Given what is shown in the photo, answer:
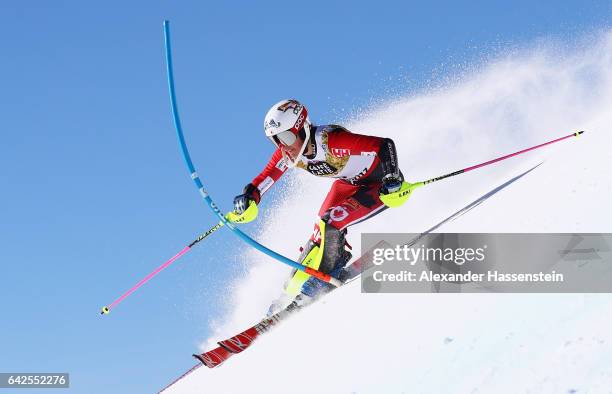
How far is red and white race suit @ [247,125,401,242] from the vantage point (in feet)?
25.6

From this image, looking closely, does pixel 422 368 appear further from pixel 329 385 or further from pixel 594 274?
pixel 594 274

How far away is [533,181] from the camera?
663cm

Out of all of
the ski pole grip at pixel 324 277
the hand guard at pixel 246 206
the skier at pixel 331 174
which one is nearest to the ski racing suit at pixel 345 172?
the skier at pixel 331 174

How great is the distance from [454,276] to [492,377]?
1783mm

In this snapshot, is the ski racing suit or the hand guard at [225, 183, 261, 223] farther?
the hand guard at [225, 183, 261, 223]

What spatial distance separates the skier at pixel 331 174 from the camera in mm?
7656

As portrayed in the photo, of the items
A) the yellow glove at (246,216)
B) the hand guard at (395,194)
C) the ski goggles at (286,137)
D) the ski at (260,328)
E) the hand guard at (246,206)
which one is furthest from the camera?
the yellow glove at (246,216)

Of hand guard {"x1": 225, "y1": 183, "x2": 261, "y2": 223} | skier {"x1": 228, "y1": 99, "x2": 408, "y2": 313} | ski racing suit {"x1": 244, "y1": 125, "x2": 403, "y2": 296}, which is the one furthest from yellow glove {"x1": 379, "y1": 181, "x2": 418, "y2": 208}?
hand guard {"x1": 225, "y1": 183, "x2": 261, "y2": 223}

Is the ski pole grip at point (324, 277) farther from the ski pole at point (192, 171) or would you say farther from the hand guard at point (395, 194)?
the hand guard at point (395, 194)

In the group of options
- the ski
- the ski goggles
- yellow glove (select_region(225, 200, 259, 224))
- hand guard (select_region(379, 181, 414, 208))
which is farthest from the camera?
yellow glove (select_region(225, 200, 259, 224))

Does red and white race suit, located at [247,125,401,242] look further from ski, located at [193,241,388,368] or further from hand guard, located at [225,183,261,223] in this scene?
hand guard, located at [225,183,261,223]

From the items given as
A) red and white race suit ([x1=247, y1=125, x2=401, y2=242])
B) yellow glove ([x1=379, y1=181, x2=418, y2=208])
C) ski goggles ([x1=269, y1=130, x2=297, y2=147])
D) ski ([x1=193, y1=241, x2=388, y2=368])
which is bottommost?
ski ([x1=193, y1=241, x2=388, y2=368])

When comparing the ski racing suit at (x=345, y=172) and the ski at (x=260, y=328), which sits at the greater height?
the ski racing suit at (x=345, y=172)

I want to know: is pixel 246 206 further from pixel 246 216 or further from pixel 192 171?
pixel 192 171
